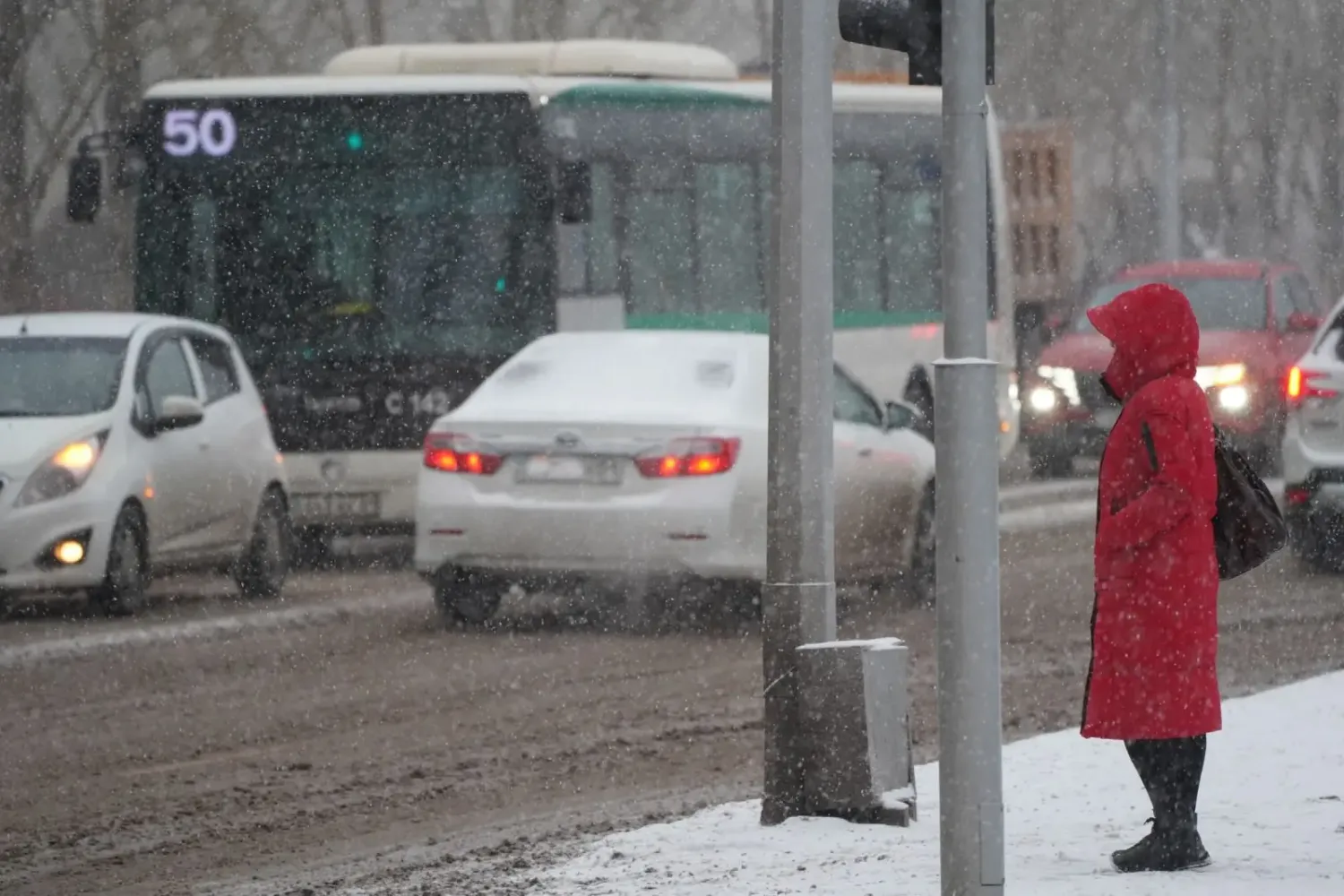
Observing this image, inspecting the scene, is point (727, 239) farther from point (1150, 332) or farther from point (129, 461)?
point (1150, 332)

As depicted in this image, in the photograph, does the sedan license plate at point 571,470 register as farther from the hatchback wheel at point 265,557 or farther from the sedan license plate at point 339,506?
the sedan license plate at point 339,506

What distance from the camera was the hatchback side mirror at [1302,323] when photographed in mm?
24375

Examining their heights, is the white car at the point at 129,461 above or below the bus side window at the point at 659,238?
below

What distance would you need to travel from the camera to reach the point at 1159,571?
6781mm

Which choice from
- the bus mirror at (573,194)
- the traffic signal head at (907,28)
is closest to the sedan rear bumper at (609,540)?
the bus mirror at (573,194)

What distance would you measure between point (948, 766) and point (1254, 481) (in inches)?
63.3

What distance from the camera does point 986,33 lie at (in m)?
6.06

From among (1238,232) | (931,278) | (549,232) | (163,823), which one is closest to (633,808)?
(163,823)

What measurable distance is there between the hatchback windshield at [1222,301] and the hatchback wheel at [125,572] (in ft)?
40.0

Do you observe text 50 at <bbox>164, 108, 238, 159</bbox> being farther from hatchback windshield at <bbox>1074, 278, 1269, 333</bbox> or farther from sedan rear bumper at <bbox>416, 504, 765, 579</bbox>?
hatchback windshield at <bbox>1074, 278, 1269, 333</bbox>

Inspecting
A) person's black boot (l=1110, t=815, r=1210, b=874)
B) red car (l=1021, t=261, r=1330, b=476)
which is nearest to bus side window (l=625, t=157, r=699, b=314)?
red car (l=1021, t=261, r=1330, b=476)

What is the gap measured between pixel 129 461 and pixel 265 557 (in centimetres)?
161

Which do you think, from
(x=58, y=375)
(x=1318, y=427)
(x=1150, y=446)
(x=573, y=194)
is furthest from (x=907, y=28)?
(x=573, y=194)

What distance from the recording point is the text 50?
1858cm
